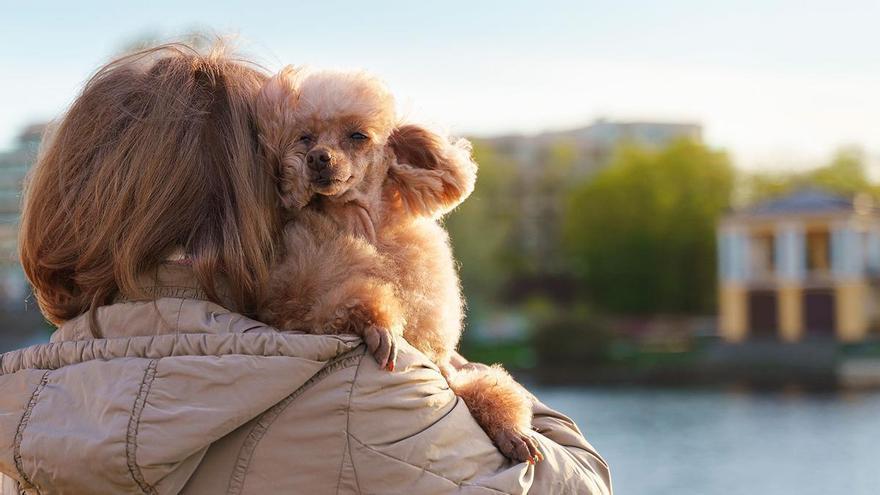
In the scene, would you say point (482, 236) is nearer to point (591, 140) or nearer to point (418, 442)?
point (591, 140)

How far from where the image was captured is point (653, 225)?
53.9m

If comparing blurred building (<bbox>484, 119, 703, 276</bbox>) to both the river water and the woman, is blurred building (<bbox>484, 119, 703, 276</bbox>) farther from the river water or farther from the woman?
the woman

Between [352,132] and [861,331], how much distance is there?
172 ft

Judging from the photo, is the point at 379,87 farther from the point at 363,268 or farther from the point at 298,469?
the point at 298,469

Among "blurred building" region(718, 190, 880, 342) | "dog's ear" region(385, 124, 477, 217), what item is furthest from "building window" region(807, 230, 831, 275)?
"dog's ear" region(385, 124, 477, 217)

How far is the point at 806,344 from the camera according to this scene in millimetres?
50844

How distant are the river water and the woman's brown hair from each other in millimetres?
22968

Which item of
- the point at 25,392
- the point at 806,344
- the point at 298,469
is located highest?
the point at 25,392

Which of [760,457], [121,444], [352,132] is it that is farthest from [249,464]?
[760,457]

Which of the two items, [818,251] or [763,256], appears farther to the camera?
[763,256]

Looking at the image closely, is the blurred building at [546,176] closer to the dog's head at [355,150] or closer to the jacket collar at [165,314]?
the dog's head at [355,150]

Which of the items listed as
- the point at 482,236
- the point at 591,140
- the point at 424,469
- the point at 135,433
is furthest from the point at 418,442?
the point at 591,140

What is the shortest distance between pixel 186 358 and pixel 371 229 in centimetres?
68

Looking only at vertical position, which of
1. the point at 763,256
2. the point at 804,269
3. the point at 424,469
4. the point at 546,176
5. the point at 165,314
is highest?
the point at 165,314
